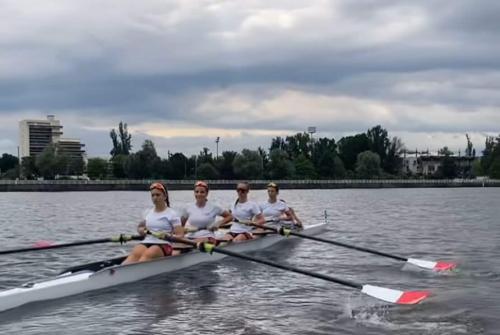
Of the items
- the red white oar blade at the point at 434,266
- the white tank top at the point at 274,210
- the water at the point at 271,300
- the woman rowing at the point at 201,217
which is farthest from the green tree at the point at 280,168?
the woman rowing at the point at 201,217

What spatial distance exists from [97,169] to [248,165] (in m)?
31.5

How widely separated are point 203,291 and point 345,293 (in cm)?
288

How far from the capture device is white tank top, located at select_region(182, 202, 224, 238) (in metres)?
15.8

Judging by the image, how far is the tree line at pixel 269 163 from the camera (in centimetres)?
12775

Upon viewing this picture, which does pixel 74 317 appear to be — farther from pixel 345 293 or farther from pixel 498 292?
pixel 498 292

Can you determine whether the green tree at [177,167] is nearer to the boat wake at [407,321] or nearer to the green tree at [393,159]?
the green tree at [393,159]

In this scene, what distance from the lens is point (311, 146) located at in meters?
159

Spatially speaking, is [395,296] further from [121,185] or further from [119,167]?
[119,167]

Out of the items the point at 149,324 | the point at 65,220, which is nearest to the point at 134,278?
the point at 149,324

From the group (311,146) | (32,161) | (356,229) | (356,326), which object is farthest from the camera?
(311,146)

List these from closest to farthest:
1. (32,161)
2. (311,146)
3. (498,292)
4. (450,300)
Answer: (450,300) → (498,292) → (32,161) → (311,146)

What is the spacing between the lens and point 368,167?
477ft

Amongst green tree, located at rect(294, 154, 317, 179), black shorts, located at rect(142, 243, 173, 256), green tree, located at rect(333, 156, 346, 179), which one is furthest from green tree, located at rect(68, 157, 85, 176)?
black shorts, located at rect(142, 243, 173, 256)

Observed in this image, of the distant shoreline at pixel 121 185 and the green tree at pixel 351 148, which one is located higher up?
the green tree at pixel 351 148
